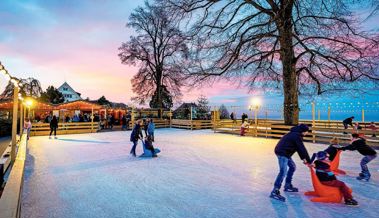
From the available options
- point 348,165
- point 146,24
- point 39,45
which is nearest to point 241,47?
point 348,165

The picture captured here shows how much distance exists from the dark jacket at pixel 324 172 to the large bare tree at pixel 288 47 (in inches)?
315

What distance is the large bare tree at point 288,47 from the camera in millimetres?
11281

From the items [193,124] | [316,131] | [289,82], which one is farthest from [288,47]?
[193,124]

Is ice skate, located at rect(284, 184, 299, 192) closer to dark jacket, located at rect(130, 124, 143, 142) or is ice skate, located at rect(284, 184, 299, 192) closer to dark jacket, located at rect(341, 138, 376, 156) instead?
dark jacket, located at rect(341, 138, 376, 156)

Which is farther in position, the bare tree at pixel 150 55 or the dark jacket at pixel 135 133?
the bare tree at pixel 150 55

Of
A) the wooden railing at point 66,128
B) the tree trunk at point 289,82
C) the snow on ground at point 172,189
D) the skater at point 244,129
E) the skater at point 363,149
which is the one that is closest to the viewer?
the snow on ground at point 172,189

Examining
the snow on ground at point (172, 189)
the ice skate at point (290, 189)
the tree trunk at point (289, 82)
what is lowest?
the snow on ground at point (172, 189)

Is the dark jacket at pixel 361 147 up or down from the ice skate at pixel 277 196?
up

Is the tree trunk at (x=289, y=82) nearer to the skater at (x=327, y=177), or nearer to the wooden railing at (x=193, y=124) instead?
the skater at (x=327, y=177)

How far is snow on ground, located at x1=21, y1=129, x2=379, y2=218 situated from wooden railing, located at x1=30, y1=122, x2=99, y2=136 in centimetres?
1135

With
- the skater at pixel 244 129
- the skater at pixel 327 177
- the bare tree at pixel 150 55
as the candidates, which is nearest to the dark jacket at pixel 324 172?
the skater at pixel 327 177

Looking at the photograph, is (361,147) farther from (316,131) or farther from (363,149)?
(316,131)

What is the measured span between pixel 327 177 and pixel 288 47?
10.5 m

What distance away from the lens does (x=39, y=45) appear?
1855 centimetres
